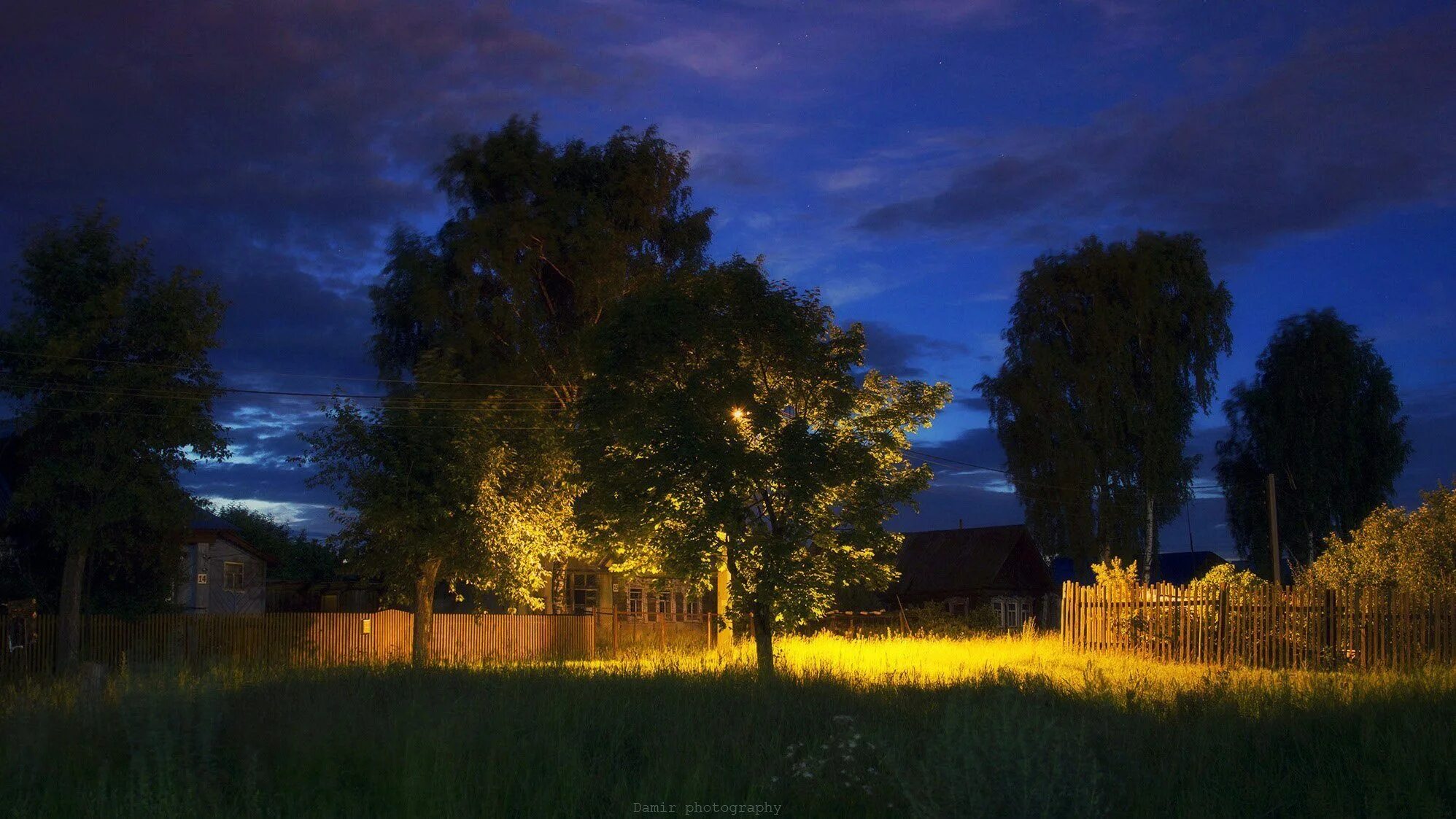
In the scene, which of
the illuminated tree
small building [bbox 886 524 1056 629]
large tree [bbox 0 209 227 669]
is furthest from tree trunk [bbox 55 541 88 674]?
small building [bbox 886 524 1056 629]

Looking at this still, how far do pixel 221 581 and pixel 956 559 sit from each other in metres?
30.8

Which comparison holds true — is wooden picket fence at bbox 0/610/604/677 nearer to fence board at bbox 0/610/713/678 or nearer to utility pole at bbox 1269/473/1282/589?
fence board at bbox 0/610/713/678

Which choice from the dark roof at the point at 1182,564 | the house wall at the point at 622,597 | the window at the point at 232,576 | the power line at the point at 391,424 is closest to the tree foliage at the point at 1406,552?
the power line at the point at 391,424

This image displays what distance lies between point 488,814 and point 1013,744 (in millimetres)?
3535

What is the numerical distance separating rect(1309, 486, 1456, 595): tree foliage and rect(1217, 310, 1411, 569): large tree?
19991 millimetres

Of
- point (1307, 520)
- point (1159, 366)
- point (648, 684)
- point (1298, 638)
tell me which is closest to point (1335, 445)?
point (1307, 520)

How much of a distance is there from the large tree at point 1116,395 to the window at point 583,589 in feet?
51.8

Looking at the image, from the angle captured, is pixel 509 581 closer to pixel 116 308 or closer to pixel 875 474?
pixel 116 308

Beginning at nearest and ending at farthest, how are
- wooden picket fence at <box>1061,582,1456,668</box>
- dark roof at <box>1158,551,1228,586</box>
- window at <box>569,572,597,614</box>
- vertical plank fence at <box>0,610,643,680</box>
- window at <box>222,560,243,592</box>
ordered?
wooden picket fence at <box>1061,582,1456,668</box> < vertical plank fence at <box>0,610,643,680</box> < window at <box>222,560,243,592</box> < window at <box>569,572,597,614</box> < dark roof at <box>1158,551,1228,586</box>

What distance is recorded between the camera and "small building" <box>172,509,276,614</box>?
3812 centimetres

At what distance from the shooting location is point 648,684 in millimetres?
14102

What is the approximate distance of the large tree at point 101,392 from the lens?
24.5 metres

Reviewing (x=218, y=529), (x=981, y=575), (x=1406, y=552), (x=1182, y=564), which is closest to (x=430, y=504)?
(x=218, y=529)

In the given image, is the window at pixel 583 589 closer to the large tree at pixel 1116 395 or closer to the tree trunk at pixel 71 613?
the large tree at pixel 1116 395
